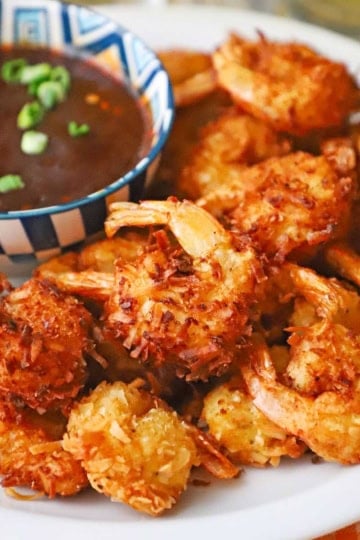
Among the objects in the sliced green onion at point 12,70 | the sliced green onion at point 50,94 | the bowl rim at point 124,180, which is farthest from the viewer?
the sliced green onion at point 12,70

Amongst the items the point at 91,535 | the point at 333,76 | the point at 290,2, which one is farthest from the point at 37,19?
the point at 91,535

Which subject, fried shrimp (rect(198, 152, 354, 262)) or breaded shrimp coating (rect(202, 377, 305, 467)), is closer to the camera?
breaded shrimp coating (rect(202, 377, 305, 467))

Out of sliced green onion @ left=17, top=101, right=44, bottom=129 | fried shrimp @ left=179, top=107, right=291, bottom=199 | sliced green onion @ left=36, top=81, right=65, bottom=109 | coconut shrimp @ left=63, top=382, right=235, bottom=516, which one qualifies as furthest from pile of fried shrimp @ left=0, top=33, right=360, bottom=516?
sliced green onion @ left=36, top=81, right=65, bottom=109

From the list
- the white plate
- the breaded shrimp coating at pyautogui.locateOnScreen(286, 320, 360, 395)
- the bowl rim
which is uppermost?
the bowl rim

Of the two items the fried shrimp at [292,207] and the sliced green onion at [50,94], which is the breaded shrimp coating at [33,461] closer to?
the fried shrimp at [292,207]

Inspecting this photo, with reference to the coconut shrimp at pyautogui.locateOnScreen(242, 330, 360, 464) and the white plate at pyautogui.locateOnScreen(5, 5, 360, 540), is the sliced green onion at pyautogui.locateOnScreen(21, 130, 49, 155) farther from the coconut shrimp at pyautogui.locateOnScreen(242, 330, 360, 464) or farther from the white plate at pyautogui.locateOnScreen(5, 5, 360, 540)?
the white plate at pyautogui.locateOnScreen(5, 5, 360, 540)

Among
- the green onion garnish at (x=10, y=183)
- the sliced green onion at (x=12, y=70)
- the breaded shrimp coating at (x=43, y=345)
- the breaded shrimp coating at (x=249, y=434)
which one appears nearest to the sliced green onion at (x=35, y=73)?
the sliced green onion at (x=12, y=70)
